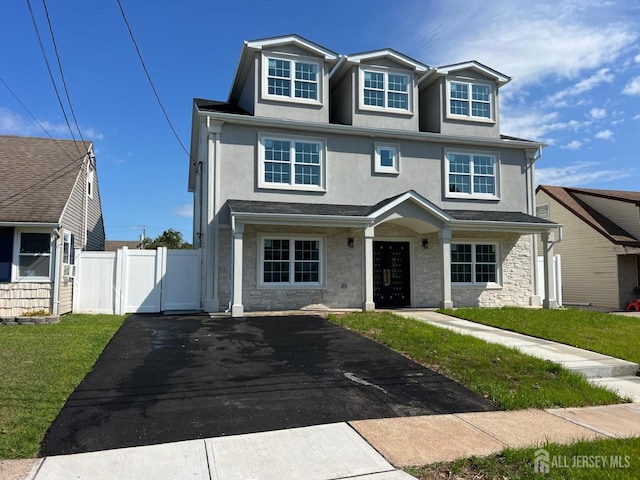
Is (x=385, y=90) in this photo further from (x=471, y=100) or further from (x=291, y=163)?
(x=291, y=163)

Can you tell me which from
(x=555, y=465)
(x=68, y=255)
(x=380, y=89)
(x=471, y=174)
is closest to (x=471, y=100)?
(x=471, y=174)

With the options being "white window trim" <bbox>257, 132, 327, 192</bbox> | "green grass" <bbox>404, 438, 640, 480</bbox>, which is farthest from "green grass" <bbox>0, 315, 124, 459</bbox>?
"white window trim" <bbox>257, 132, 327, 192</bbox>

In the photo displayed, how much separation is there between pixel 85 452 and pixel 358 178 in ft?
43.0

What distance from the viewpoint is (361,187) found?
16.3m

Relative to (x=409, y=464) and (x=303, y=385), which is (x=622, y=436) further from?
(x=303, y=385)

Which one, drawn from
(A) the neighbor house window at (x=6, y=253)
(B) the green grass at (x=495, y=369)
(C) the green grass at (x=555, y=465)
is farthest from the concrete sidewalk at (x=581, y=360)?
(A) the neighbor house window at (x=6, y=253)

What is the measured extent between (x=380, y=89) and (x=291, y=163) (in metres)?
4.37

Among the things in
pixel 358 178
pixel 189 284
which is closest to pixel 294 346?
pixel 189 284

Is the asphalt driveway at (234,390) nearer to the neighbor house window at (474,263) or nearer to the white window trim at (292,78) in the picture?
the neighbor house window at (474,263)

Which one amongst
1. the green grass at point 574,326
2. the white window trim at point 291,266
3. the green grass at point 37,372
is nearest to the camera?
the green grass at point 37,372

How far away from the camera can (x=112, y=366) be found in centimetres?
756

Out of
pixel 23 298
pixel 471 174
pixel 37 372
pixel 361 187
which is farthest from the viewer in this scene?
pixel 471 174

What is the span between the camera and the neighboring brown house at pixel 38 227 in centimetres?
1300

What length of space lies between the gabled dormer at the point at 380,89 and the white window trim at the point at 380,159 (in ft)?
2.25
